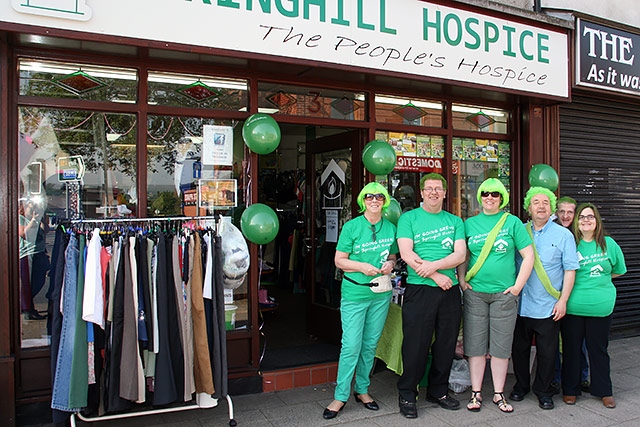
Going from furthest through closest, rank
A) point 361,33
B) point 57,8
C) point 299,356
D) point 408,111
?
point 408,111 → point 299,356 → point 361,33 → point 57,8

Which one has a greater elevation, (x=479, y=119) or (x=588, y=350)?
(x=479, y=119)

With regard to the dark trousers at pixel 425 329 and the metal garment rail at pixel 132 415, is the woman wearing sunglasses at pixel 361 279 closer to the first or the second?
the dark trousers at pixel 425 329

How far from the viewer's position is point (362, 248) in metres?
4.14

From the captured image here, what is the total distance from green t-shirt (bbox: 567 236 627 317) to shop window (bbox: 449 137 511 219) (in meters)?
1.77

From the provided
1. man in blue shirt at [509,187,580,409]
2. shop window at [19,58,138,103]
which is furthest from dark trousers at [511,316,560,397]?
shop window at [19,58,138,103]

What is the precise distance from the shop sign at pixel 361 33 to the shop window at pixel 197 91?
616 mm

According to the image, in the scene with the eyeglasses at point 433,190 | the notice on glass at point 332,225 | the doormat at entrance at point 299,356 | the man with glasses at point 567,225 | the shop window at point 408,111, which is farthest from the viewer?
the notice on glass at point 332,225

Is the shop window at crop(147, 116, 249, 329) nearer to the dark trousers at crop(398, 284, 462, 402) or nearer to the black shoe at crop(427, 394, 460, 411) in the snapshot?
the dark trousers at crop(398, 284, 462, 402)

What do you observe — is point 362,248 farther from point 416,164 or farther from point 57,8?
point 57,8

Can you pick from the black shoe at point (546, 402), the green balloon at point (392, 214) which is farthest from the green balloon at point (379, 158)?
the black shoe at point (546, 402)

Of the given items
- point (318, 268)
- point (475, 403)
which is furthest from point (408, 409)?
point (318, 268)

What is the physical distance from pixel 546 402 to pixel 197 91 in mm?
3915

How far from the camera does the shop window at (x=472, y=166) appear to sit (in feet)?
19.8

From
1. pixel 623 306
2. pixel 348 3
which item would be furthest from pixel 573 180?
pixel 348 3
